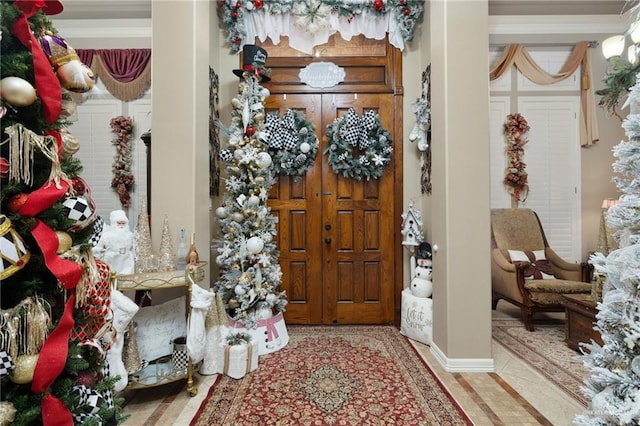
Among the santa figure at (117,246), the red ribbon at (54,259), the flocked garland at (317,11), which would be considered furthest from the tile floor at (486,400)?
the flocked garland at (317,11)

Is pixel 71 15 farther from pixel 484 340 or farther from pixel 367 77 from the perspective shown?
pixel 484 340

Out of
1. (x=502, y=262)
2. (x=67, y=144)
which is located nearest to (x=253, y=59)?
(x=67, y=144)

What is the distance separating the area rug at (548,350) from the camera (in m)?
2.49

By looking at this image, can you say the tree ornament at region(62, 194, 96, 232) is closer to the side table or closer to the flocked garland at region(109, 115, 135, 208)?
the side table

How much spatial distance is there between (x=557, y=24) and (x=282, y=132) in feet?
12.9

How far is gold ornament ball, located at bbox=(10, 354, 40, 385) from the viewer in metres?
0.97

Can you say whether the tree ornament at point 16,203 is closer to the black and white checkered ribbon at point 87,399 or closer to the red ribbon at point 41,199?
the red ribbon at point 41,199

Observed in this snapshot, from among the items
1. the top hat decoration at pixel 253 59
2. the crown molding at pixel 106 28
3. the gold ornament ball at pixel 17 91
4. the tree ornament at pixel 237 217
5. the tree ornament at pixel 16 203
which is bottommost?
the tree ornament at pixel 237 217

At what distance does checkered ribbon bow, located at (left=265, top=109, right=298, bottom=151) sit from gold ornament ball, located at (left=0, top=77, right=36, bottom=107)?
2579 mm

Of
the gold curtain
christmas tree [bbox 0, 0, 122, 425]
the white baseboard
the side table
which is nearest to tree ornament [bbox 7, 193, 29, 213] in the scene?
christmas tree [bbox 0, 0, 122, 425]

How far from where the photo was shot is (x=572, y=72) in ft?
14.8

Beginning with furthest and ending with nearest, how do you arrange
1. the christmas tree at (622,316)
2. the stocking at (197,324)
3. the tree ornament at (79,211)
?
1. the stocking at (197,324)
2. the christmas tree at (622,316)
3. the tree ornament at (79,211)

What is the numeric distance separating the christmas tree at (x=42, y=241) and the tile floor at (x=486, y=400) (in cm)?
107

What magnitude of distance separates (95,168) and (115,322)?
3432 millimetres
